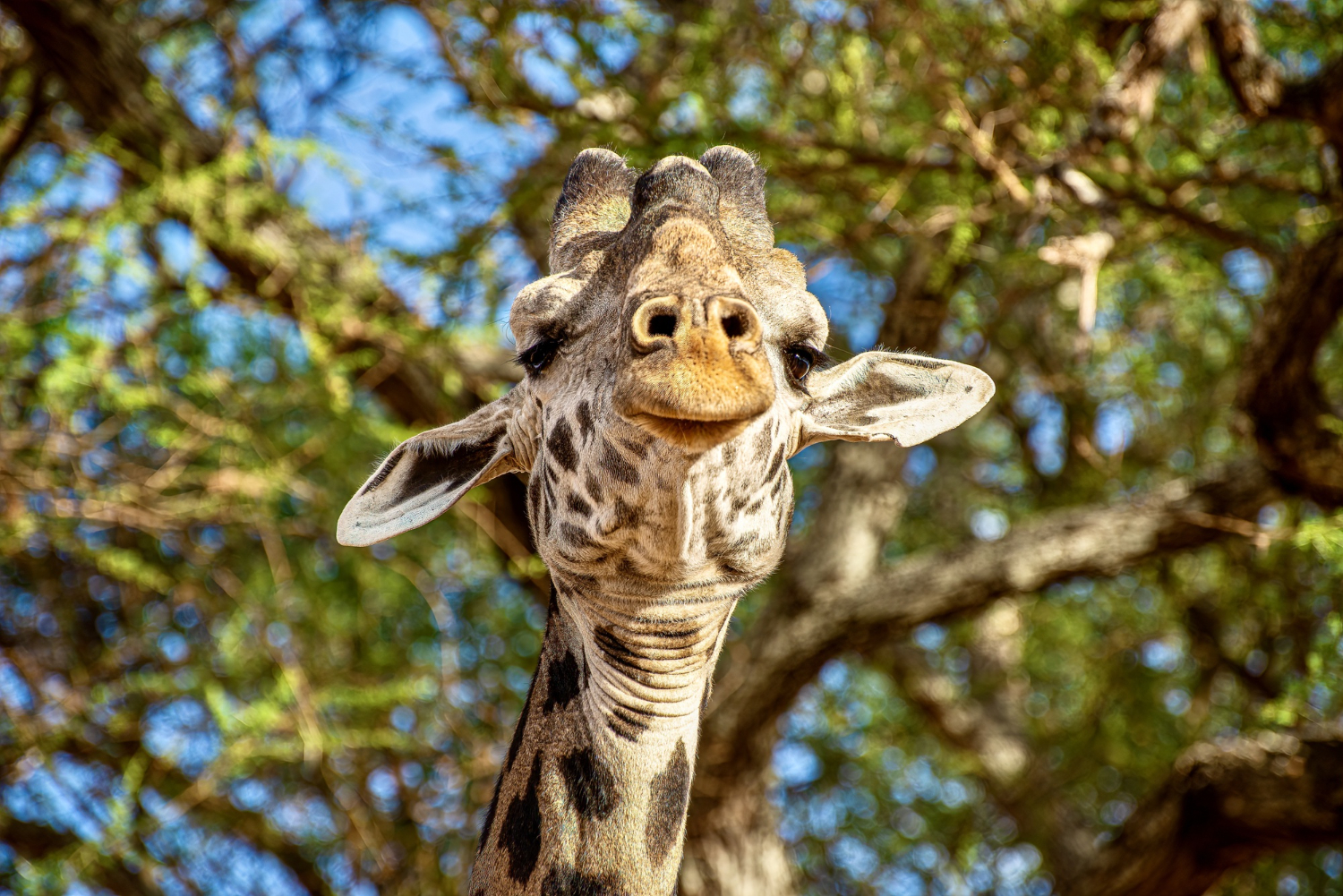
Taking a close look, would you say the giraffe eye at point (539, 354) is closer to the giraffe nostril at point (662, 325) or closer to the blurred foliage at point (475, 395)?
the giraffe nostril at point (662, 325)

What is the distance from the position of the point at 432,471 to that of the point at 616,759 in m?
0.92

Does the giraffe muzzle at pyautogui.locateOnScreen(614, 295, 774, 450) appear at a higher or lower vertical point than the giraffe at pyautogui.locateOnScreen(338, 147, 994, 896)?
higher

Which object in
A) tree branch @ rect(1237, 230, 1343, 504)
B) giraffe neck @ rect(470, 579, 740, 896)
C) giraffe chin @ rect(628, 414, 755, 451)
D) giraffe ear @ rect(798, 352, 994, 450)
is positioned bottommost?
tree branch @ rect(1237, 230, 1343, 504)

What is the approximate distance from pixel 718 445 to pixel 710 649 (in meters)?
0.60

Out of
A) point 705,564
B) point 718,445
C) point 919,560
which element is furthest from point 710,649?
point 919,560

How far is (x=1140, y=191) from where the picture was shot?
644 cm

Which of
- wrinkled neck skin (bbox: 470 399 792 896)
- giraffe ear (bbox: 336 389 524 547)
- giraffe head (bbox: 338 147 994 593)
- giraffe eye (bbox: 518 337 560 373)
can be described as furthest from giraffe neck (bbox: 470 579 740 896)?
giraffe eye (bbox: 518 337 560 373)

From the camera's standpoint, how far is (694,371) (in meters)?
2.32

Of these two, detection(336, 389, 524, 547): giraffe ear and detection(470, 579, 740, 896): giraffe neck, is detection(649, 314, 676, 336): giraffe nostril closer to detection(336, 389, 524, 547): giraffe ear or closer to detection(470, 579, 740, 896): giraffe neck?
detection(470, 579, 740, 896): giraffe neck

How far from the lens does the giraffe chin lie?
7.90 feet

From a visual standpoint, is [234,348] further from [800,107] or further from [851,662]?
[851,662]

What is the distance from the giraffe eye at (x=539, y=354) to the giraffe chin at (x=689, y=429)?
578mm

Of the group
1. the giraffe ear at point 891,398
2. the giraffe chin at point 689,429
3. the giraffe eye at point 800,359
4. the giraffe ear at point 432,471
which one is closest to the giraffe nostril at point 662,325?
the giraffe chin at point 689,429

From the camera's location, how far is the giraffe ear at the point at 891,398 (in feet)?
10.1
